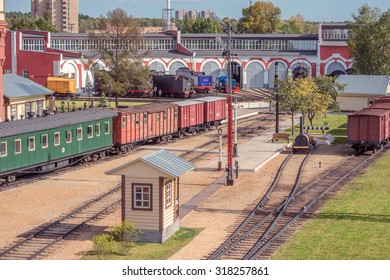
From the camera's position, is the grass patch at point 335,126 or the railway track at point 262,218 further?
the grass patch at point 335,126

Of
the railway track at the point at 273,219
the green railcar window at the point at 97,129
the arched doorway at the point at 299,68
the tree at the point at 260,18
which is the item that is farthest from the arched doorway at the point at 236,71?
the railway track at the point at 273,219

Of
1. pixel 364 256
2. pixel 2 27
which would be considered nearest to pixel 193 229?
pixel 364 256

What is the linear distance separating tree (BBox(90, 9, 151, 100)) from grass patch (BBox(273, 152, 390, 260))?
157 feet

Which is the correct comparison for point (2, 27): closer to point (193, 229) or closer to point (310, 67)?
point (193, 229)

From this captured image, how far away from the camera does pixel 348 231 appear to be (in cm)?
3077

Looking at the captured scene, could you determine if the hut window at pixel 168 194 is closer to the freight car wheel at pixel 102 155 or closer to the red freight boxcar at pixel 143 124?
the freight car wheel at pixel 102 155

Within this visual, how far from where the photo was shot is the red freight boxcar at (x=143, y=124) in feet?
174

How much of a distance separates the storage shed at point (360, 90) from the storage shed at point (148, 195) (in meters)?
58.6

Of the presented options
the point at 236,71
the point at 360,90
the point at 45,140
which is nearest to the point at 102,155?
the point at 45,140

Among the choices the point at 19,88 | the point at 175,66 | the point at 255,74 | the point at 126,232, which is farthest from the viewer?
the point at 175,66

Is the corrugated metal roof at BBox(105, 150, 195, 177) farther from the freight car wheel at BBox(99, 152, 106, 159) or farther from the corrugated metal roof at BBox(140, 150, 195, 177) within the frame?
the freight car wheel at BBox(99, 152, 106, 159)

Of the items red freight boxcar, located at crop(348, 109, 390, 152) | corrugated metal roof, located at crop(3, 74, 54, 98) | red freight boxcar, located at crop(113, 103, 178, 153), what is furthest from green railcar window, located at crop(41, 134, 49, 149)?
corrugated metal roof, located at crop(3, 74, 54, 98)

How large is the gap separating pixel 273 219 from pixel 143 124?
2429 centimetres

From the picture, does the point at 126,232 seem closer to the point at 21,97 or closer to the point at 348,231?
the point at 348,231
